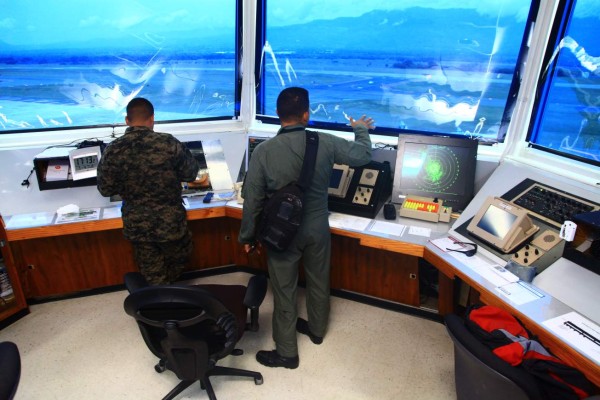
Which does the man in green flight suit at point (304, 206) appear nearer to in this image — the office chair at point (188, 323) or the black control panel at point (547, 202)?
the office chair at point (188, 323)

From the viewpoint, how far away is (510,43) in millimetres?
2654

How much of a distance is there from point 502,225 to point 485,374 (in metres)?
1.00

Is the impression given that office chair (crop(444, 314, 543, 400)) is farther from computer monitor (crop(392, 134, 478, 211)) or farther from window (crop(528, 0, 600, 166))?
window (crop(528, 0, 600, 166))

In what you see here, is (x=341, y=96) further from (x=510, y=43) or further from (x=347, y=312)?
(x=347, y=312)

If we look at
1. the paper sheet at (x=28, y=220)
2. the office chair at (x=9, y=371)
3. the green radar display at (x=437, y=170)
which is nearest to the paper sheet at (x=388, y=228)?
the green radar display at (x=437, y=170)

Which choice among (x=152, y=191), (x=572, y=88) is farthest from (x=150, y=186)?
(x=572, y=88)

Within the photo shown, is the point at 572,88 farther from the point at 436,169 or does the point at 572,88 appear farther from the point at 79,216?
the point at 79,216

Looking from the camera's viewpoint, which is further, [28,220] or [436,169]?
[436,169]

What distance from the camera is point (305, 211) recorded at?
218 cm

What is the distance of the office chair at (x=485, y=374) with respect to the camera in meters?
1.30

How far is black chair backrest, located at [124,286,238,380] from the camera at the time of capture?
1.49 meters

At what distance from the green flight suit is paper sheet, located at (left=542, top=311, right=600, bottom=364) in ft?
3.77

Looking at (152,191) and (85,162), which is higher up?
(85,162)

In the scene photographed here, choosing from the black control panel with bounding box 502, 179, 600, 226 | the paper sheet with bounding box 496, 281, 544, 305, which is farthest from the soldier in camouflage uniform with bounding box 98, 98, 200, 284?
the black control panel with bounding box 502, 179, 600, 226
